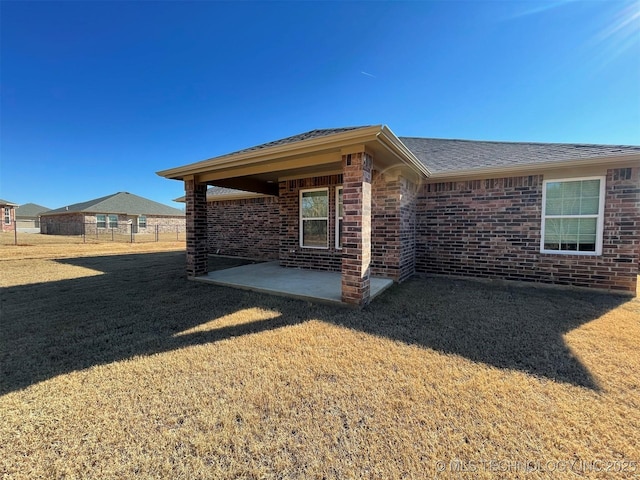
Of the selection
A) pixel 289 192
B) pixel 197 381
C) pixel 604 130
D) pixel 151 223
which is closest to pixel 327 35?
pixel 289 192

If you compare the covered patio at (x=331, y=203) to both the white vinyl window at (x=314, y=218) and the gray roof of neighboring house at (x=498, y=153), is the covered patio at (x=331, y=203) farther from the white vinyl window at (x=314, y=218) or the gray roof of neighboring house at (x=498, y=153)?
the gray roof of neighboring house at (x=498, y=153)

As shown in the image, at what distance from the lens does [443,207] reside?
22.8 ft

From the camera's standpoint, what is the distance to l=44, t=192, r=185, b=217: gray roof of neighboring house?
28.4 metres

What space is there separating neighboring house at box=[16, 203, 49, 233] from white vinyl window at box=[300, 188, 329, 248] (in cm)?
6039

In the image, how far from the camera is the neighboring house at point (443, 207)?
14.8 feet

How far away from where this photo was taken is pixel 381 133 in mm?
3803

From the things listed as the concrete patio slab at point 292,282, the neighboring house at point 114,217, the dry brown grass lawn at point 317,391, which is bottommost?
the dry brown grass lawn at point 317,391

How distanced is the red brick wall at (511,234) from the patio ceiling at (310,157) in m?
1.31

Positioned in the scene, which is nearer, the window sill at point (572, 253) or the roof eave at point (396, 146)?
the roof eave at point (396, 146)

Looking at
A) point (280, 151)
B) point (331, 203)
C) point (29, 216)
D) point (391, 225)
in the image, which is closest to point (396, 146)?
point (280, 151)

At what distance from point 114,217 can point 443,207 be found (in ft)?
111

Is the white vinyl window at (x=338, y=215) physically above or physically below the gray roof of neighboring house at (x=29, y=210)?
below

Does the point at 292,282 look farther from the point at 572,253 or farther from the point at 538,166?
the point at 572,253

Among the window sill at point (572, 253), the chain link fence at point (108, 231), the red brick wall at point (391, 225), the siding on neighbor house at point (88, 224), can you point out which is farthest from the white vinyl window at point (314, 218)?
the siding on neighbor house at point (88, 224)
